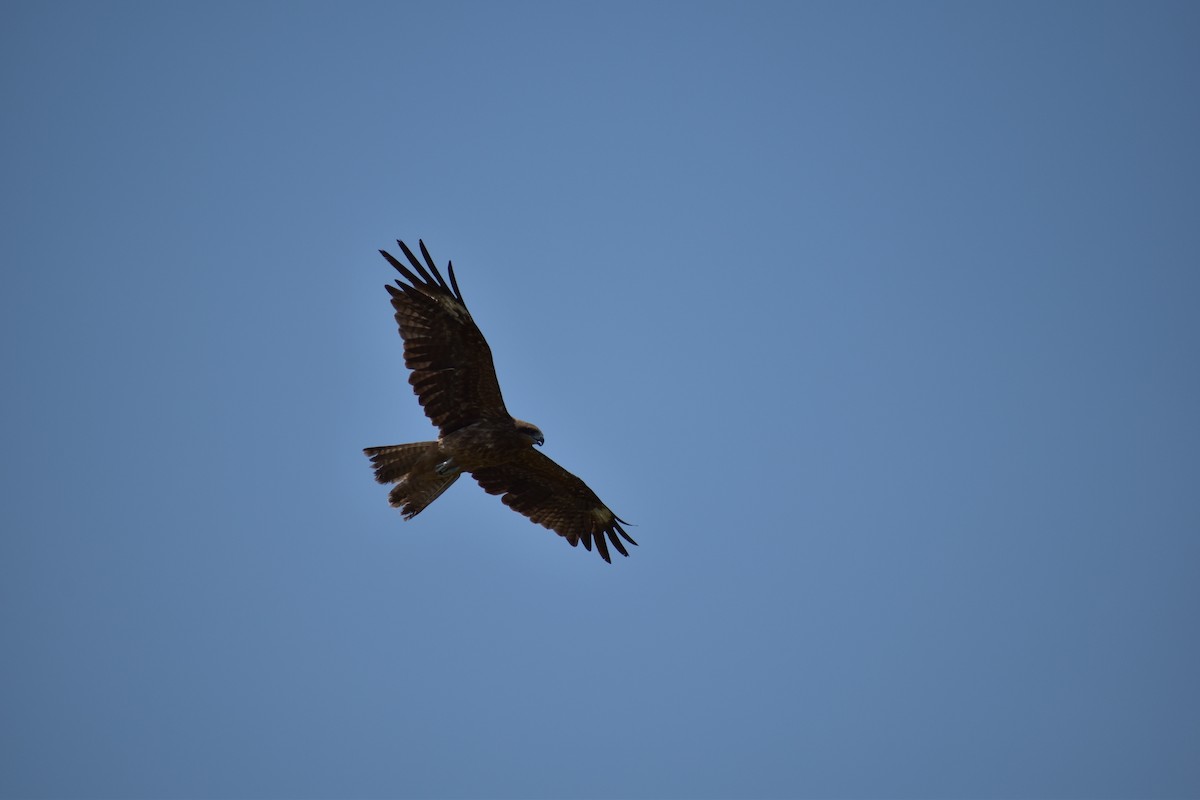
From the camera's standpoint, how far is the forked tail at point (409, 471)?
41.8 ft

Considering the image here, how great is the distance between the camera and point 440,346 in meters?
12.5

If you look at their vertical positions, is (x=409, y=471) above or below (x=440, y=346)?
below

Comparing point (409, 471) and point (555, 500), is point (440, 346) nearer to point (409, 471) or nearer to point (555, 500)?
point (409, 471)

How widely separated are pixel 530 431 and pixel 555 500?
5.48 ft

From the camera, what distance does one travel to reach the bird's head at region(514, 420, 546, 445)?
41.8ft

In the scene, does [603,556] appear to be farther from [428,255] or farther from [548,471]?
[428,255]

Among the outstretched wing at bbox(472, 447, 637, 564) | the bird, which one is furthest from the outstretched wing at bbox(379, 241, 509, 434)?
the outstretched wing at bbox(472, 447, 637, 564)

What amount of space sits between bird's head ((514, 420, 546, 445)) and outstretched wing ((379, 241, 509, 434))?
260 mm

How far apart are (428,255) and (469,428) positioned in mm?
1834

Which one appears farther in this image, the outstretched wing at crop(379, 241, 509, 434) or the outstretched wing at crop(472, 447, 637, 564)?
the outstretched wing at crop(472, 447, 637, 564)

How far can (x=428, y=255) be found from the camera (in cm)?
1252

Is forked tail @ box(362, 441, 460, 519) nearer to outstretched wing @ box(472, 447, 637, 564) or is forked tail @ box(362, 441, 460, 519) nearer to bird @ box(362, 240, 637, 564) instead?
bird @ box(362, 240, 637, 564)

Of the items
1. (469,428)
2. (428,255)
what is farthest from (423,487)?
(428,255)

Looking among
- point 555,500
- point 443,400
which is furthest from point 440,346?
point 555,500
